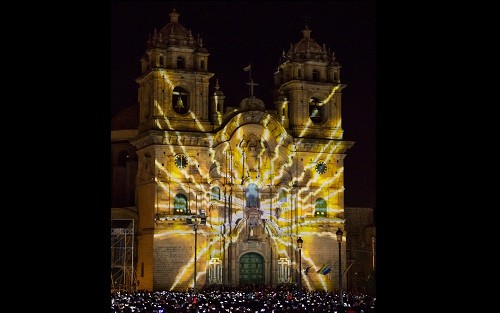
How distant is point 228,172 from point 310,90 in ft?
24.3

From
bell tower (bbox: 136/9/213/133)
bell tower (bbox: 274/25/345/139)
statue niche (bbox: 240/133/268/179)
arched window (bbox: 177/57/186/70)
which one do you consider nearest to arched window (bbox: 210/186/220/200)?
statue niche (bbox: 240/133/268/179)

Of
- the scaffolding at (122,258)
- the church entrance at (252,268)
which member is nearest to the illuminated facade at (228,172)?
the church entrance at (252,268)

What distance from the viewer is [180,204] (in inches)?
2051

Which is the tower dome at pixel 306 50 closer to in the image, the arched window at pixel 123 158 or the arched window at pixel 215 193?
the arched window at pixel 215 193

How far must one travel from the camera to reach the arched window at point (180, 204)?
2040 inches

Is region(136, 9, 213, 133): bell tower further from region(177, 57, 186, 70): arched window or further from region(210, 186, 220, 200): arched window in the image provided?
region(210, 186, 220, 200): arched window

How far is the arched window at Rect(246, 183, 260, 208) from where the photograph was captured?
53938mm

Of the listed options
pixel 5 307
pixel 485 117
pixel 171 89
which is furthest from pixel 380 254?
pixel 171 89

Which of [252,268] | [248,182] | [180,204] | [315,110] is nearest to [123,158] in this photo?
[180,204]

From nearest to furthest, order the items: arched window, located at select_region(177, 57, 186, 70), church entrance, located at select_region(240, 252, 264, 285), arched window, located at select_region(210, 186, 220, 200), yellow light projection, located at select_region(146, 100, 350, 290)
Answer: yellow light projection, located at select_region(146, 100, 350, 290)
arched window, located at select_region(177, 57, 186, 70)
arched window, located at select_region(210, 186, 220, 200)
church entrance, located at select_region(240, 252, 264, 285)

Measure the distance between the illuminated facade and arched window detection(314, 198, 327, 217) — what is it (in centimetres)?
6

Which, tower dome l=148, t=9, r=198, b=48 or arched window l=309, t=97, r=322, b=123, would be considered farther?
arched window l=309, t=97, r=322, b=123

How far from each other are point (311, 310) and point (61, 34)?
22463mm

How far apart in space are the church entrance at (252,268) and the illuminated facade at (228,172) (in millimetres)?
58
